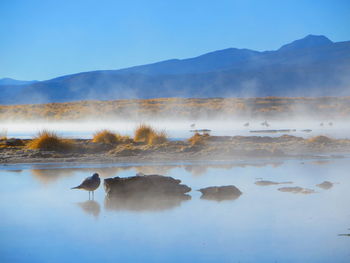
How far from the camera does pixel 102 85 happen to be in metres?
112

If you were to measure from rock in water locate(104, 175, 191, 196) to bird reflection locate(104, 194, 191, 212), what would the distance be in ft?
0.20

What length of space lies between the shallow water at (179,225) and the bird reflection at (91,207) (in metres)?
0.01

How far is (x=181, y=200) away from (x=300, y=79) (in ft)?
310

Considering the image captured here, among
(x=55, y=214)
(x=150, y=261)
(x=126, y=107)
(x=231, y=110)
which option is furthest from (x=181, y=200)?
(x=126, y=107)

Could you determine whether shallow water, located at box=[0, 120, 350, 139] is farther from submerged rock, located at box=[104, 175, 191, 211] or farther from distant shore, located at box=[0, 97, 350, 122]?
submerged rock, located at box=[104, 175, 191, 211]

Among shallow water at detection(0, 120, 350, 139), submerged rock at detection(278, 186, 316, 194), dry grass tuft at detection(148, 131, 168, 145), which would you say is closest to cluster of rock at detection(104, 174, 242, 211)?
submerged rock at detection(278, 186, 316, 194)

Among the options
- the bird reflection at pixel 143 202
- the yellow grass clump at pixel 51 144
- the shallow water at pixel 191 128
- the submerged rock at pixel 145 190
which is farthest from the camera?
the shallow water at pixel 191 128

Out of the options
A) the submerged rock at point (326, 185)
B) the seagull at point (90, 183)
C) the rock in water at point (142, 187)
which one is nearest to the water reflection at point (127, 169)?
the seagull at point (90, 183)

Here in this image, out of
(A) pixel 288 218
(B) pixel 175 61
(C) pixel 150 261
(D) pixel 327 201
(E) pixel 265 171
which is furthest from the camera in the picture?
(B) pixel 175 61

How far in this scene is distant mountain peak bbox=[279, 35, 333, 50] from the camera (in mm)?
162825

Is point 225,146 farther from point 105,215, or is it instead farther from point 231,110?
point 231,110

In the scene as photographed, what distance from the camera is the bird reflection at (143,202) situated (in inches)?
298

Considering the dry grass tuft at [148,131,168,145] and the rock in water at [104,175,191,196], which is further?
the dry grass tuft at [148,131,168,145]

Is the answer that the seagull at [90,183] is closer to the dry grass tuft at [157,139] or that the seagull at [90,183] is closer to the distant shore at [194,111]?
the dry grass tuft at [157,139]
